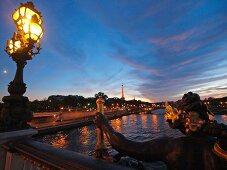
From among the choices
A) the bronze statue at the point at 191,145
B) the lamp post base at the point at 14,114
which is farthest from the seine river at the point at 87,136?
the bronze statue at the point at 191,145

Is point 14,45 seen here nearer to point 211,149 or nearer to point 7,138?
point 7,138

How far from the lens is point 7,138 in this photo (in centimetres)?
459

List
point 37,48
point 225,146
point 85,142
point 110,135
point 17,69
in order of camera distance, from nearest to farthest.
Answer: point 225,146 < point 110,135 < point 17,69 < point 37,48 < point 85,142

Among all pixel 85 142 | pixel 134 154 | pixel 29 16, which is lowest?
pixel 85 142

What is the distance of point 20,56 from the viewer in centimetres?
561

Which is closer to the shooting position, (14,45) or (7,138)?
(7,138)

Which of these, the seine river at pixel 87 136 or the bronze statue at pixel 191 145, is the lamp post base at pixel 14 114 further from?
the seine river at pixel 87 136

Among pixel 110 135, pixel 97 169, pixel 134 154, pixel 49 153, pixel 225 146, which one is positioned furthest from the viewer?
pixel 49 153

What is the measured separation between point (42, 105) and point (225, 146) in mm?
116419

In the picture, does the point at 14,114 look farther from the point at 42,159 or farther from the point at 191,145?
the point at 191,145

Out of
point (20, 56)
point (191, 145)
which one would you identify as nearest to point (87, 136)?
point (20, 56)

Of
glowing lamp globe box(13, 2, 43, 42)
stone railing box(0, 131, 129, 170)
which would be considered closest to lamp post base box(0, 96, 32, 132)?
stone railing box(0, 131, 129, 170)

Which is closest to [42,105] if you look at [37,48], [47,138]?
[47,138]

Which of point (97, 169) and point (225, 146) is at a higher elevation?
point (225, 146)
